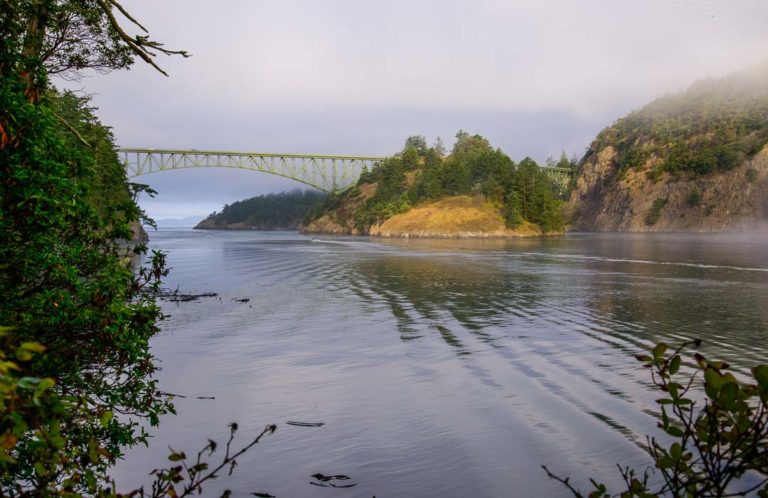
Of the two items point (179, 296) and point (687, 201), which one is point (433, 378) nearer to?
point (179, 296)

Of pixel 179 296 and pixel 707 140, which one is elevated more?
pixel 707 140

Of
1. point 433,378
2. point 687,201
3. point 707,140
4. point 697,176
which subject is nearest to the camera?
point 433,378

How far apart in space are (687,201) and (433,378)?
564 ft

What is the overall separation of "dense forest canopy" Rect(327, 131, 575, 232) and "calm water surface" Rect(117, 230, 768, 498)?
342 ft

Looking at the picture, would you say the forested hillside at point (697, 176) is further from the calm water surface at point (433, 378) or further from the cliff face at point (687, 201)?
the calm water surface at point (433, 378)

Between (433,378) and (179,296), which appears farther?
(179,296)

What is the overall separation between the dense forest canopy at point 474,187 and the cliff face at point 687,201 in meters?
31.2

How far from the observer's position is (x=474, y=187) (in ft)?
488

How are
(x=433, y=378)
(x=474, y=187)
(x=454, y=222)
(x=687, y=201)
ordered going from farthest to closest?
1. (x=687, y=201)
2. (x=474, y=187)
3. (x=454, y=222)
4. (x=433, y=378)

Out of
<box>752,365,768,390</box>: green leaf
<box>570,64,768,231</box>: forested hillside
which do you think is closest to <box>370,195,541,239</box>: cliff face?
<box>570,64,768,231</box>: forested hillside

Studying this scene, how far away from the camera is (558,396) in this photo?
1219cm

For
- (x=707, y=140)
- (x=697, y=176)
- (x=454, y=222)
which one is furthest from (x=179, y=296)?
(x=707, y=140)

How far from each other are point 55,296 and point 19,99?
2.05 metres

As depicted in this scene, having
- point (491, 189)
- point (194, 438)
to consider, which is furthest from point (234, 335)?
point (491, 189)
